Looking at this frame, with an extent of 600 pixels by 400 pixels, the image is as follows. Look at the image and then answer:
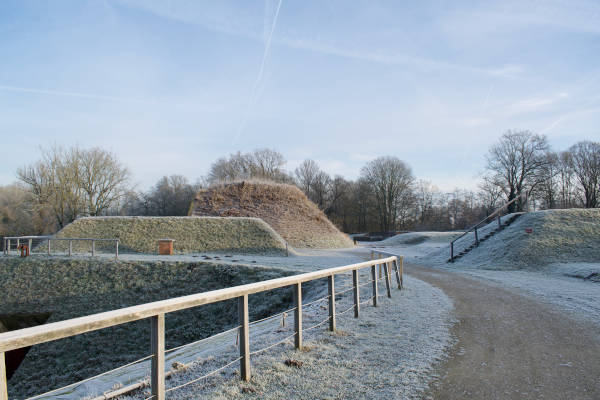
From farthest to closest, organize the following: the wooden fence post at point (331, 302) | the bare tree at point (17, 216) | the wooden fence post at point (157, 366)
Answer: the bare tree at point (17, 216)
the wooden fence post at point (331, 302)
the wooden fence post at point (157, 366)

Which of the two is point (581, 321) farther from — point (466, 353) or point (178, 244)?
point (178, 244)

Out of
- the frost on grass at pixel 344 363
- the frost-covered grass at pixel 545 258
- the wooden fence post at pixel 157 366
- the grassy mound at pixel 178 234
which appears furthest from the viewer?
the grassy mound at pixel 178 234

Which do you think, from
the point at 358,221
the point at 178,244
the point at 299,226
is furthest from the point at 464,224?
the point at 178,244

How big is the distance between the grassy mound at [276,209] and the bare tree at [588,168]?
114 ft

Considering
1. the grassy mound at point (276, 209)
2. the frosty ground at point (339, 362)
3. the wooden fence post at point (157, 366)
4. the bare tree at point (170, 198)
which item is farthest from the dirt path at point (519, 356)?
the bare tree at point (170, 198)

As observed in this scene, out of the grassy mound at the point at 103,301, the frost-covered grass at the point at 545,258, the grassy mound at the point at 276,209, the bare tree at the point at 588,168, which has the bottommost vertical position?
the grassy mound at the point at 103,301

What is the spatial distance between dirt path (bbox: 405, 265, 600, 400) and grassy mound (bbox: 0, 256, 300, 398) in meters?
5.78

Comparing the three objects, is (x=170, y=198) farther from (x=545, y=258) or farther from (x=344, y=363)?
(x=344, y=363)

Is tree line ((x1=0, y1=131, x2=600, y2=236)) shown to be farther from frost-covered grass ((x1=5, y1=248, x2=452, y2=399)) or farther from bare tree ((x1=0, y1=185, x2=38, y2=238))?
frost-covered grass ((x1=5, y1=248, x2=452, y2=399))

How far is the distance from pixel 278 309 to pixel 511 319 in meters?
6.03

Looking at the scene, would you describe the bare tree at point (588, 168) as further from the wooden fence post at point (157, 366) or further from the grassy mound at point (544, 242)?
the wooden fence post at point (157, 366)

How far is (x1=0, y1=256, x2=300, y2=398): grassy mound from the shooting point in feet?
32.8

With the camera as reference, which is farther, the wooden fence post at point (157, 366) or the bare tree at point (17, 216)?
the bare tree at point (17, 216)

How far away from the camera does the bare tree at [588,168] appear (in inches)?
1837
